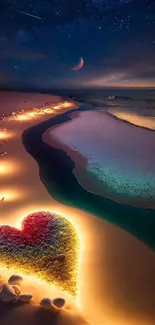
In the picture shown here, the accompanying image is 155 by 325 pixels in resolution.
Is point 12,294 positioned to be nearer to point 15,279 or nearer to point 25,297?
point 25,297

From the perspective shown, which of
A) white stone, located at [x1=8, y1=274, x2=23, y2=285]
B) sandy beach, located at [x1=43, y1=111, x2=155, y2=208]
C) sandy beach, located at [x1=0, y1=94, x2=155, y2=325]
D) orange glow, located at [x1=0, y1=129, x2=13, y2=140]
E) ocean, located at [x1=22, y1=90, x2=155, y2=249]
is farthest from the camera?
orange glow, located at [x1=0, y1=129, x2=13, y2=140]

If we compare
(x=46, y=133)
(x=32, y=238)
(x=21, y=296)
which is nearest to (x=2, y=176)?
(x=32, y=238)

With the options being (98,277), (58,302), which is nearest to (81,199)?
(98,277)

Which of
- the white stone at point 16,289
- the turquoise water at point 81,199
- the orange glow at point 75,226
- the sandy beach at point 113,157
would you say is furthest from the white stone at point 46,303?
the sandy beach at point 113,157

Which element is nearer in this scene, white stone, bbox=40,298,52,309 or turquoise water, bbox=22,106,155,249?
white stone, bbox=40,298,52,309

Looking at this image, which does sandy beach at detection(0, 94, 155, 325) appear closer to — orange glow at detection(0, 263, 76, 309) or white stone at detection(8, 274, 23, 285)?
orange glow at detection(0, 263, 76, 309)

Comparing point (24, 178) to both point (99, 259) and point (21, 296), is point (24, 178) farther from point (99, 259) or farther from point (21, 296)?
point (21, 296)

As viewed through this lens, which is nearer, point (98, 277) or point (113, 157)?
point (98, 277)

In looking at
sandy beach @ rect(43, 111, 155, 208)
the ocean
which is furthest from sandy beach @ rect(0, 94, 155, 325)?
sandy beach @ rect(43, 111, 155, 208)
